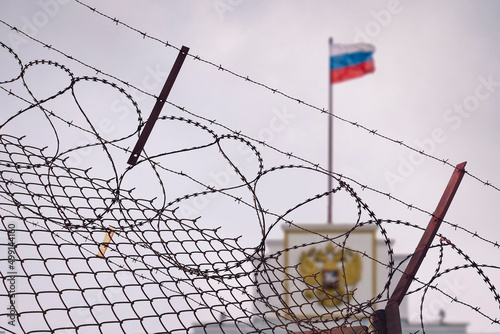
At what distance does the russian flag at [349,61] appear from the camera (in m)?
22.5

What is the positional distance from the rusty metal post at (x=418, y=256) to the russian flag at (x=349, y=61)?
18.1m

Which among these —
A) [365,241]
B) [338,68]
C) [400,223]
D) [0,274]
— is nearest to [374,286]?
[365,241]

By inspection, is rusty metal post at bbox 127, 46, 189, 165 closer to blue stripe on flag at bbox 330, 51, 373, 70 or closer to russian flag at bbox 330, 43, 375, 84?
russian flag at bbox 330, 43, 375, 84

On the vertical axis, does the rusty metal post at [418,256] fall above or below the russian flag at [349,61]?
below

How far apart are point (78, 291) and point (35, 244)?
1.17 feet

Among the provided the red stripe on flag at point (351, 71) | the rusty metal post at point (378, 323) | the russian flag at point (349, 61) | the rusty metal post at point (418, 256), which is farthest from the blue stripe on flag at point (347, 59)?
the rusty metal post at point (378, 323)

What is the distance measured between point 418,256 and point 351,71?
61.5 ft

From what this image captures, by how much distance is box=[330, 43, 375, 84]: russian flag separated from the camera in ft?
73.8

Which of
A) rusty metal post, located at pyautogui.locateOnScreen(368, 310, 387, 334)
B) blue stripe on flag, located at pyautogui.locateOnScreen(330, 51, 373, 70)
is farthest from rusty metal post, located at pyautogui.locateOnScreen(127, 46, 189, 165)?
blue stripe on flag, located at pyautogui.locateOnScreen(330, 51, 373, 70)

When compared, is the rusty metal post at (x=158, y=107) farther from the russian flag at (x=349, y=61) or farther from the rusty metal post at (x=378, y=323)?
the russian flag at (x=349, y=61)

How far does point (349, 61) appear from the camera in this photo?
22734 mm

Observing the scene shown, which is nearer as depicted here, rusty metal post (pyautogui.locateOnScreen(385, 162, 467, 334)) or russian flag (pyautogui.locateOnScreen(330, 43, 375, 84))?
rusty metal post (pyautogui.locateOnScreen(385, 162, 467, 334))

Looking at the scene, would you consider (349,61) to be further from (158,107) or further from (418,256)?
(158,107)

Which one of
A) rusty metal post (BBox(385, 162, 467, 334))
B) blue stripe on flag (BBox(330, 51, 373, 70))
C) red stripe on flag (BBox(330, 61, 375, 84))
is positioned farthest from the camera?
blue stripe on flag (BBox(330, 51, 373, 70))
